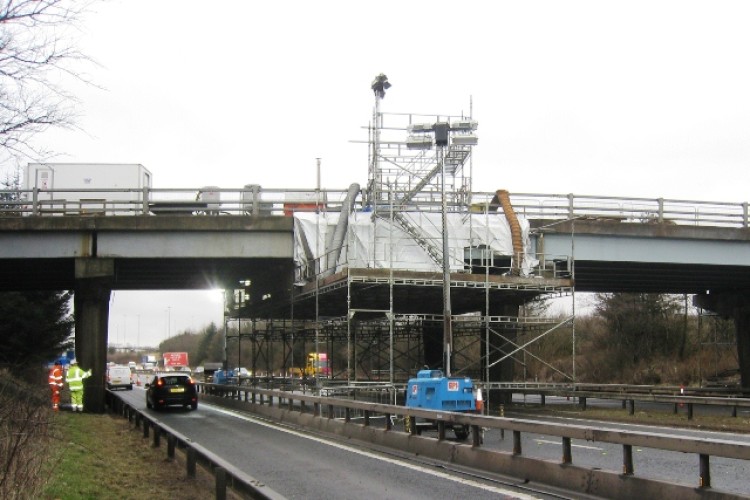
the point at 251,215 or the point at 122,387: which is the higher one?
the point at 251,215

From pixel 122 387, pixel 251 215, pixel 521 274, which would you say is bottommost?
pixel 122 387

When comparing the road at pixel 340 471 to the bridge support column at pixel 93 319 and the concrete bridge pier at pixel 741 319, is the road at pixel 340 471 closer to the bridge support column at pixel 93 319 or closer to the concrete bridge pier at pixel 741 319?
the bridge support column at pixel 93 319

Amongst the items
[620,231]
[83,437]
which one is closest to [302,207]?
[620,231]

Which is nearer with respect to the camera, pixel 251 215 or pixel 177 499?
pixel 177 499

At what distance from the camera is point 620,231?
31984 millimetres

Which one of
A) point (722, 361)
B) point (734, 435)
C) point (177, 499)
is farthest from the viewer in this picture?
point (722, 361)

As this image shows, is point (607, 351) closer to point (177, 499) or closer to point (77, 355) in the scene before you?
point (77, 355)

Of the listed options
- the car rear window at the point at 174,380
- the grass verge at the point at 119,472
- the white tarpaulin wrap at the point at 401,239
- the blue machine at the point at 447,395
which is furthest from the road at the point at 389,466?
the car rear window at the point at 174,380

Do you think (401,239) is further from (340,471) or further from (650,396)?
(340,471)

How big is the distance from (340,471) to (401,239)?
17126 millimetres

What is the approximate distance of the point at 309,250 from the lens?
101 feet

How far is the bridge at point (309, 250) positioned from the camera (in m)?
29.7

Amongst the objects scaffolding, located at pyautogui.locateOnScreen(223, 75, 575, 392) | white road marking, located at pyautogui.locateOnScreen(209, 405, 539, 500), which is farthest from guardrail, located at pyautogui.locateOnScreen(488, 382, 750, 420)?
white road marking, located at pyautogui.locateOnScreen(209, 405, 539, 500)

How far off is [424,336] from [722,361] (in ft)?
83.2
